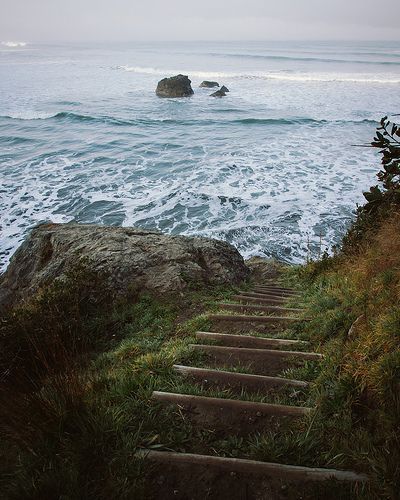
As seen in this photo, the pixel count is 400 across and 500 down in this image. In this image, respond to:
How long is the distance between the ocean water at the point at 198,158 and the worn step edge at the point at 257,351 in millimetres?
1941

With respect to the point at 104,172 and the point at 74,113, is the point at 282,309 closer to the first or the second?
the point at 104,172

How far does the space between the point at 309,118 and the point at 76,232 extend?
2188cm

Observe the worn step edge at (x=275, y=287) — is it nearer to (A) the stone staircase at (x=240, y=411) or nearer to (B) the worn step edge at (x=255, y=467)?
(A) the stone staircase at (x=240, y=411)

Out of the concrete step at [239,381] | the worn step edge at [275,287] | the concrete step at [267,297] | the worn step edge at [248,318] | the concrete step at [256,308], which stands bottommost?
the worn step edge at [275,287]

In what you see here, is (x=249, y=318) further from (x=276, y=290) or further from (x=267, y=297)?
(x=276, y=290)

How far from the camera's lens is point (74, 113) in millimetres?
26141

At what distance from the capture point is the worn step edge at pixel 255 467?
6.89 feet

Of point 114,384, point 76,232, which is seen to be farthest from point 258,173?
point 114,384

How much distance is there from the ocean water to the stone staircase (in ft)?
6.96

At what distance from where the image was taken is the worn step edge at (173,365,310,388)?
10.1 feet

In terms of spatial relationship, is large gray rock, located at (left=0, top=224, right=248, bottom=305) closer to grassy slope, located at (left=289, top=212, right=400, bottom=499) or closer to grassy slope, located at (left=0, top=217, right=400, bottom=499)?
grassy slope, located at (left=0, top=217, right=400, bottom=499)

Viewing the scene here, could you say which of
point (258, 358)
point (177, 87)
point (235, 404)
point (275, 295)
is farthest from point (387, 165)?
point (177, 87)

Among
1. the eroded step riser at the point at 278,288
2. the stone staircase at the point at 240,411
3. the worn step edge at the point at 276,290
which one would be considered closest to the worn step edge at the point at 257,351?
the stone staircase at the point at 240,411

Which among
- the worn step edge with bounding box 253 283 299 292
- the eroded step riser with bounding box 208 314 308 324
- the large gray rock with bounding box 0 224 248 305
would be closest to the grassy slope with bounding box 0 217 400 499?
the eroded step riser with bounding box 208 314 308 324
